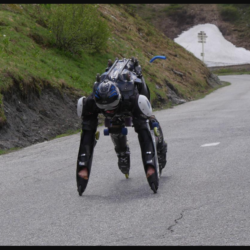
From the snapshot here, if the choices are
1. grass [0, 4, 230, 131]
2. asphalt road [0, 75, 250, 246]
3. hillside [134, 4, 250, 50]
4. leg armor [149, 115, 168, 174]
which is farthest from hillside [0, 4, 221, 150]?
hillside [134, 4, 250, 50]

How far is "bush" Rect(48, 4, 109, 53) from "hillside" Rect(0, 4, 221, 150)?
0.48 meters

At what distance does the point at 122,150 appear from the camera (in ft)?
27.9

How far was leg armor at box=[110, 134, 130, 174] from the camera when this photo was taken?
820 cm

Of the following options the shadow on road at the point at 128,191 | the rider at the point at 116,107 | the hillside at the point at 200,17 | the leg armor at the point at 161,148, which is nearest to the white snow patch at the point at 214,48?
the hillside at the point at 200,17

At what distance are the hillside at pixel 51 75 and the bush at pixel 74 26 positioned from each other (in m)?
0.48

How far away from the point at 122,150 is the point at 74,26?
1526cm

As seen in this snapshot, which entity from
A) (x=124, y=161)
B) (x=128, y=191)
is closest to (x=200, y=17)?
(x=124, y=161)

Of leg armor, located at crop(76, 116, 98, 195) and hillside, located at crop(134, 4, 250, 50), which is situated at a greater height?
leg armor, located at crop(76, 116, 98, 195)

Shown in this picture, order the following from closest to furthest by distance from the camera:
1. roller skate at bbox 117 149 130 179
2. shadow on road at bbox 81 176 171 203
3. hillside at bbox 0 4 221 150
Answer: shadow on road at bbox 81 176 171 203
roller skate at bbox 117 149 130 179
hillside at bbox 0 4 221 150

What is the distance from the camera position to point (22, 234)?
5836 millimetres

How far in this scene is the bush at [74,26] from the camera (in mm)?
22906

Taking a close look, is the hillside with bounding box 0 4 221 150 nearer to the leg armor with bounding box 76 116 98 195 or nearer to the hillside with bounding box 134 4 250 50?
the leg armor with bounding box 76 116 98 195

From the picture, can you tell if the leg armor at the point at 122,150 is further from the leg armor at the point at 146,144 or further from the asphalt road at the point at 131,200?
the leg armor at the point at 146,144
